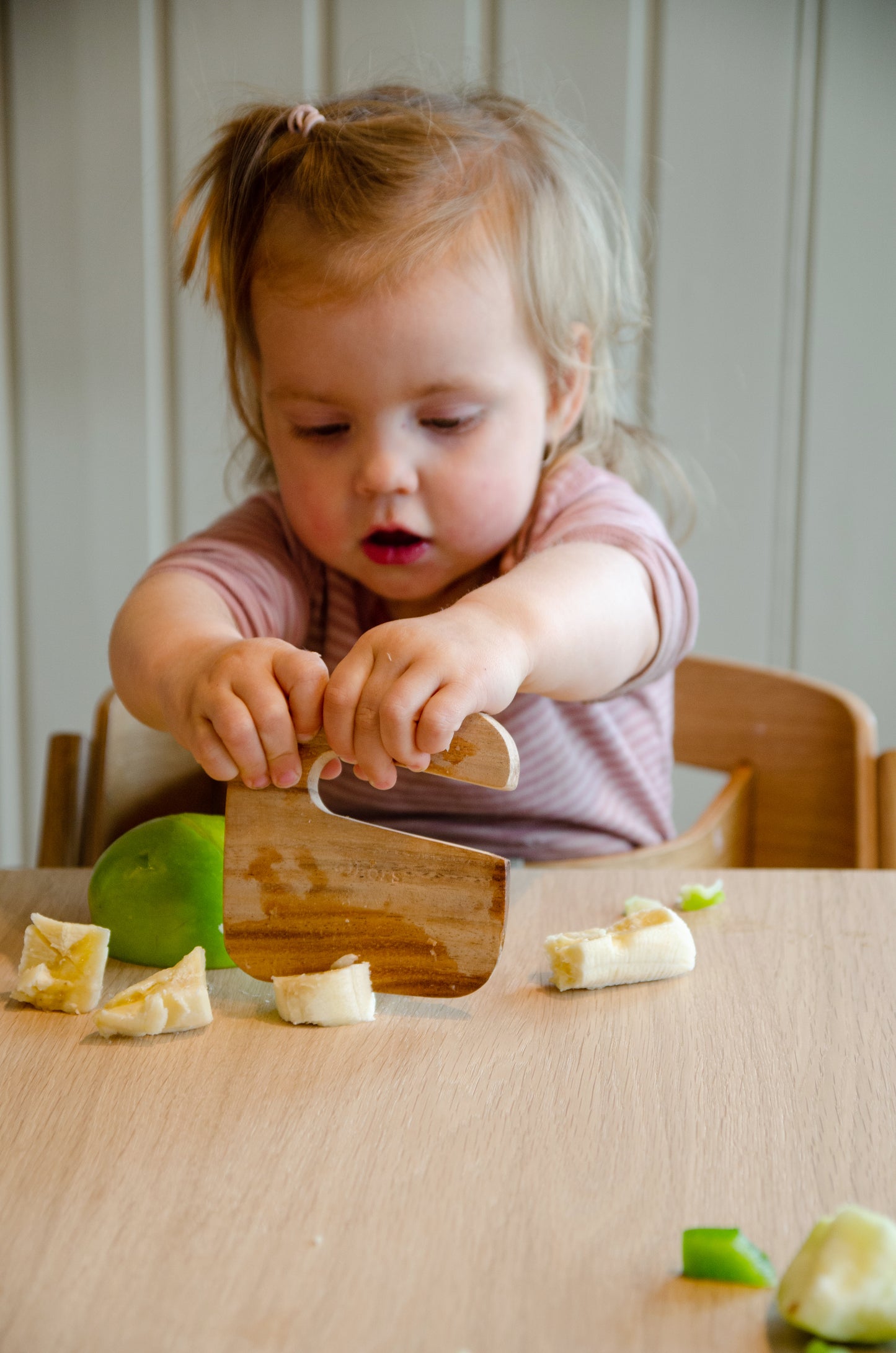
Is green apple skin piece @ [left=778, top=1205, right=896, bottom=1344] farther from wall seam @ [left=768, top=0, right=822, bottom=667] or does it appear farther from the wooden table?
wall seam @ [left=768, top=0, right=822, bottom=667]

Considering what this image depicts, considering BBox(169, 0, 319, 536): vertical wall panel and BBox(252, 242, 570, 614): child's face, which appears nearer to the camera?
BBox(252, 242, 570, 614): child's face

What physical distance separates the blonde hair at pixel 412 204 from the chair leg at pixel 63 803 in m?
Result: 0.33

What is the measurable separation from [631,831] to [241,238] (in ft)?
2.02

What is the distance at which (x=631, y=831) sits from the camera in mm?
1087

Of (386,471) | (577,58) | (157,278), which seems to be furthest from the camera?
(157,278)

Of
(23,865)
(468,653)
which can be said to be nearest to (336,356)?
(468,653)

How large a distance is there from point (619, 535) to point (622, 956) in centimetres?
37

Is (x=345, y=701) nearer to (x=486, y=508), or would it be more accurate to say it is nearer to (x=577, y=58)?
(x=486, y=508)

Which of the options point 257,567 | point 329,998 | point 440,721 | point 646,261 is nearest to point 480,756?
point 440,721

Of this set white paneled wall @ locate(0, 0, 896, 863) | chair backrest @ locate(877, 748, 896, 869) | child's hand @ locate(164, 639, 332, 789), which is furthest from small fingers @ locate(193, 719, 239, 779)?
white paneled wall @ locate(0, 0, 896, 863)

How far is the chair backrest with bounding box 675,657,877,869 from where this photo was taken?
99 cm

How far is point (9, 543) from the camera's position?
192cm

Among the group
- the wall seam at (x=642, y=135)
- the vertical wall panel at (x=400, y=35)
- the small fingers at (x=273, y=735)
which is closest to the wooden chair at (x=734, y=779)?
the small fingers at (x=273, y=735)

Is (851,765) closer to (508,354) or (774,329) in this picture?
(508,354)
